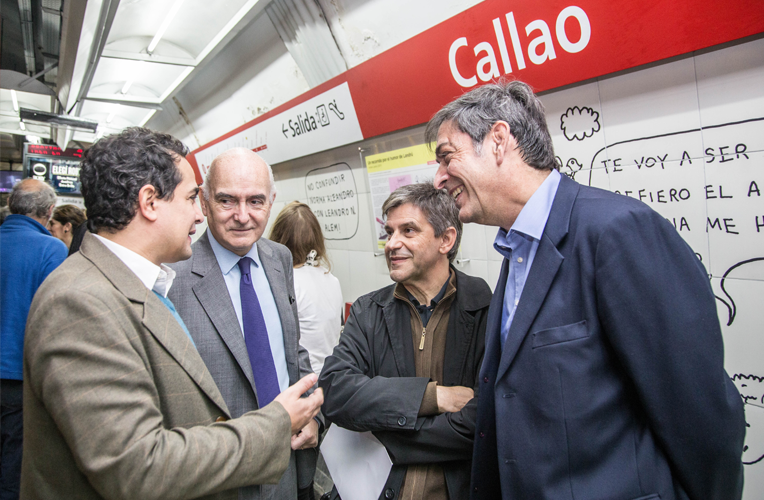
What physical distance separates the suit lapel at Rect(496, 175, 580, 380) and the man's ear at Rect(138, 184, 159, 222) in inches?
39.8

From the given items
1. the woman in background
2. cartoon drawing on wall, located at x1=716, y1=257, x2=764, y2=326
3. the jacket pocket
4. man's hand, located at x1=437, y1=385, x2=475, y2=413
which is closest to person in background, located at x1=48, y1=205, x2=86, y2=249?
the woman in background

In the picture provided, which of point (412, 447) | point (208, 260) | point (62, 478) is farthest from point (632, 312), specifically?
point (208, 260)

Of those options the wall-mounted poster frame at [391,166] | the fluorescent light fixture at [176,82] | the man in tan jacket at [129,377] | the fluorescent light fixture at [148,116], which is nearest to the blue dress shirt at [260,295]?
the man in tan jacket at [129,377]

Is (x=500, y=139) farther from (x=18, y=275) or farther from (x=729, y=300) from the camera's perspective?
(x=18, y=275)

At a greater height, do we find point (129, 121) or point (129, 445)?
point (129, 121)

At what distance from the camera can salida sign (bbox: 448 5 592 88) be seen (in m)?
1.59

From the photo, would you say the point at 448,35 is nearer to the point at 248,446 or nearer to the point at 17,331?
the point at 248,446

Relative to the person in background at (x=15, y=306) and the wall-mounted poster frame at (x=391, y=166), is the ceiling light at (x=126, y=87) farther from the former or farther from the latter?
the wall-mounted poster frame at (x=391, y=166)

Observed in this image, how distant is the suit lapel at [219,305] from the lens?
1.47 m

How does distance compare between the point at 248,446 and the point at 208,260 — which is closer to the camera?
the point at 248,446

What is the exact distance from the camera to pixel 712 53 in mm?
1463

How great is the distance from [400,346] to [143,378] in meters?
0.87

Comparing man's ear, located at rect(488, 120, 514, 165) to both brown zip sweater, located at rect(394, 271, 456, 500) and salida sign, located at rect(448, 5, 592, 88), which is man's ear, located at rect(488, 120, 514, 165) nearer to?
brown zip sweater, located at rect(394, 271, 456, 500)

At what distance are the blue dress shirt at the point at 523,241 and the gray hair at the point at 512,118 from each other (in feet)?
0.29
